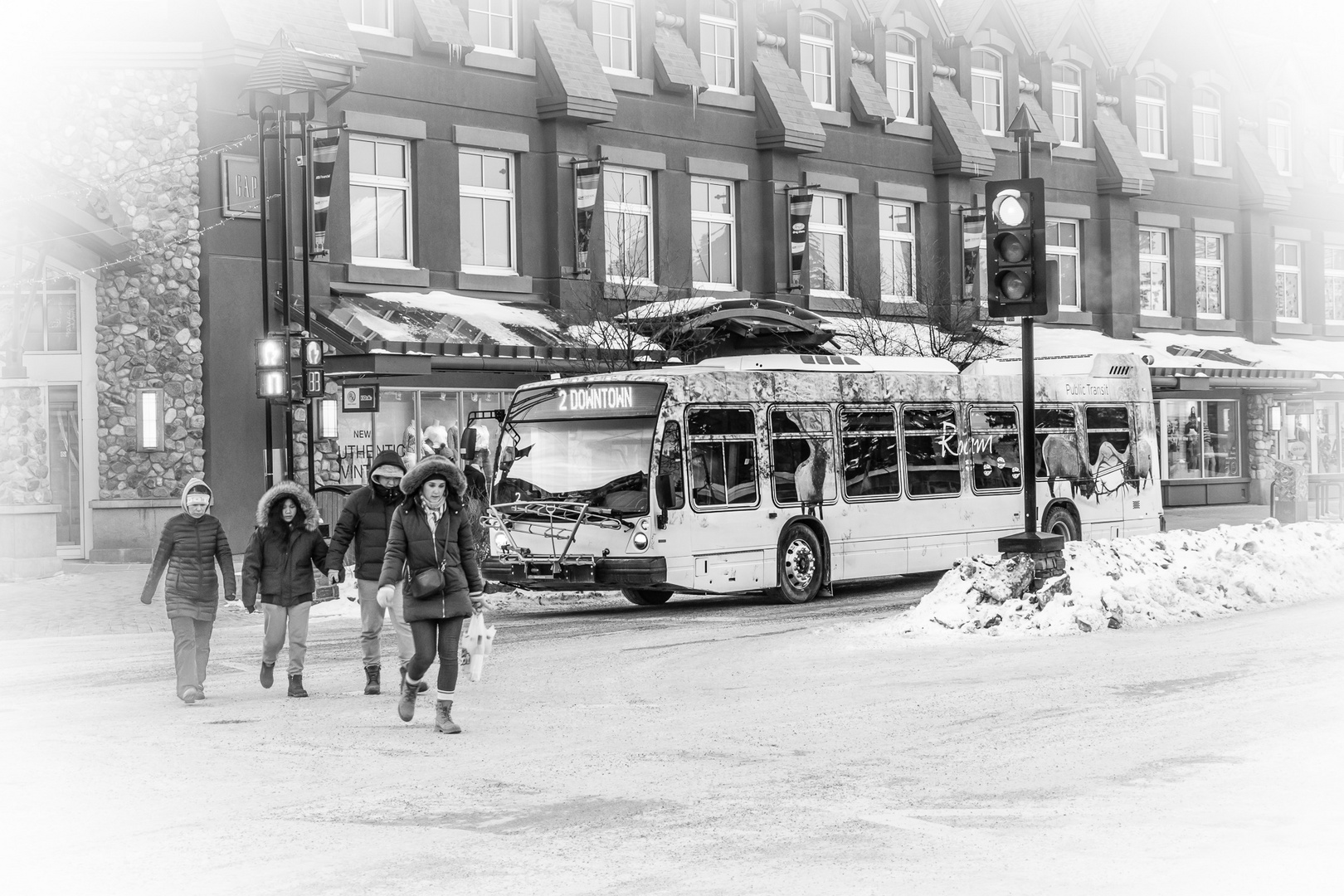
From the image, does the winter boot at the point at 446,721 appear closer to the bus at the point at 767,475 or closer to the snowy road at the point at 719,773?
the snowy road at the point at 719,773

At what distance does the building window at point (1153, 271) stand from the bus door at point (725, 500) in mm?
25143

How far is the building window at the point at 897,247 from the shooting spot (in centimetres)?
3478

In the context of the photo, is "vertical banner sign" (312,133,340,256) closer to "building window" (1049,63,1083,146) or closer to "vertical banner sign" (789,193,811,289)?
"vertical banner sign" (789,193,811,289)

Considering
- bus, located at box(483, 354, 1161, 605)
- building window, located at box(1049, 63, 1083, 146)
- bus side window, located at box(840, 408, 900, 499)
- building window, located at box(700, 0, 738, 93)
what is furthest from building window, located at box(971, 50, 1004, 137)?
bus side window, located at box(840, 408, 900, 499)

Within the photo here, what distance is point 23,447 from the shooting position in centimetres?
2281

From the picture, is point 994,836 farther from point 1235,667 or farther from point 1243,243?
point 1243,243

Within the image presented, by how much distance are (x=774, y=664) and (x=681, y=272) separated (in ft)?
60.4

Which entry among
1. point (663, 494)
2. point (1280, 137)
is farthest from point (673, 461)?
point (1280, 137)

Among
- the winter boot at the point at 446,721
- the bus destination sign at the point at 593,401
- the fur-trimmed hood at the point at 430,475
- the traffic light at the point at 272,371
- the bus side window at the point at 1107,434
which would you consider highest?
the traffic light at the point at 272,371

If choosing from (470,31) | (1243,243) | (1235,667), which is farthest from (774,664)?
(1243,243)

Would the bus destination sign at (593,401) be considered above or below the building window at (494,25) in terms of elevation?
below

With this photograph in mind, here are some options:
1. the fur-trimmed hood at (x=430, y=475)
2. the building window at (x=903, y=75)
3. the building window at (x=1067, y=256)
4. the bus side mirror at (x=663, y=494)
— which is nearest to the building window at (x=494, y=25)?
the building window at (x=903, y=75)

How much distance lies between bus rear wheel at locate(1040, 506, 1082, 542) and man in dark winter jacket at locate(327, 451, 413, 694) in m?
12.4

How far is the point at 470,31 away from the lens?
1100 inches
